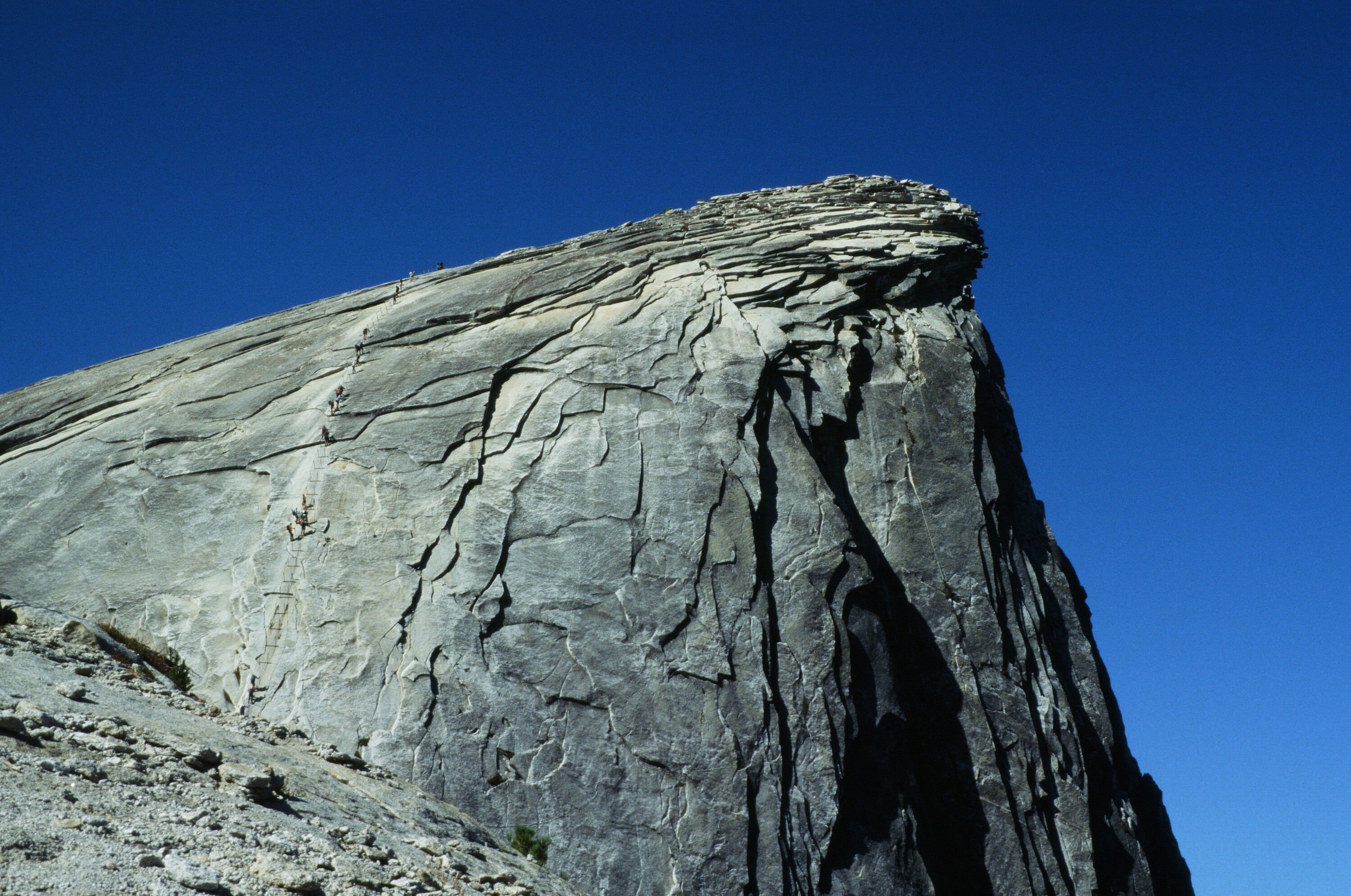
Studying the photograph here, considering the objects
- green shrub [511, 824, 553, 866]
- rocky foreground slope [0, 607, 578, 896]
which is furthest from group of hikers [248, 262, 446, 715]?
green shrub [511, 824, 553, 866]

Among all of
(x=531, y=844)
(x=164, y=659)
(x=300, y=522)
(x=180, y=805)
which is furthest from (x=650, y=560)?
(x=180, y=805)

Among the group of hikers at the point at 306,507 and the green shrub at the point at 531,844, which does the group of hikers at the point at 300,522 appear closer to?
the group of hikers at the point at 306,507

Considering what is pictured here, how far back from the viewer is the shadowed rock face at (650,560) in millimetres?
17469

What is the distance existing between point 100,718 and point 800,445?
1204 cm

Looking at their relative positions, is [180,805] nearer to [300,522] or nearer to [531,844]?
[531,844]

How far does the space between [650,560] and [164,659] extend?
8.14 metres

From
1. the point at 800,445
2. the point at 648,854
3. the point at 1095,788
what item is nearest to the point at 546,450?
the point at 800,445

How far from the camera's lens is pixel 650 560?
19.1m

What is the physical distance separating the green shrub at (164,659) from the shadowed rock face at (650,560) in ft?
0.88

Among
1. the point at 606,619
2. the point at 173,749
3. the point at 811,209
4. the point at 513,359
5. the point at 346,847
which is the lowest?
the point at 346,847

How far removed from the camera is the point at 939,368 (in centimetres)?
2320

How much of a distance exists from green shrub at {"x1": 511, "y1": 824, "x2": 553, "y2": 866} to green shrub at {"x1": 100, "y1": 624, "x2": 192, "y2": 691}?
6.01m

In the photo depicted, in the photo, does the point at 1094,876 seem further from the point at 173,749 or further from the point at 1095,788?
the point at 173,749

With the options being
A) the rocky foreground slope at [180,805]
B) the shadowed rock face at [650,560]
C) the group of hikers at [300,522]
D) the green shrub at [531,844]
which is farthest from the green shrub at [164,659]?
the green shrub at [531,844]
